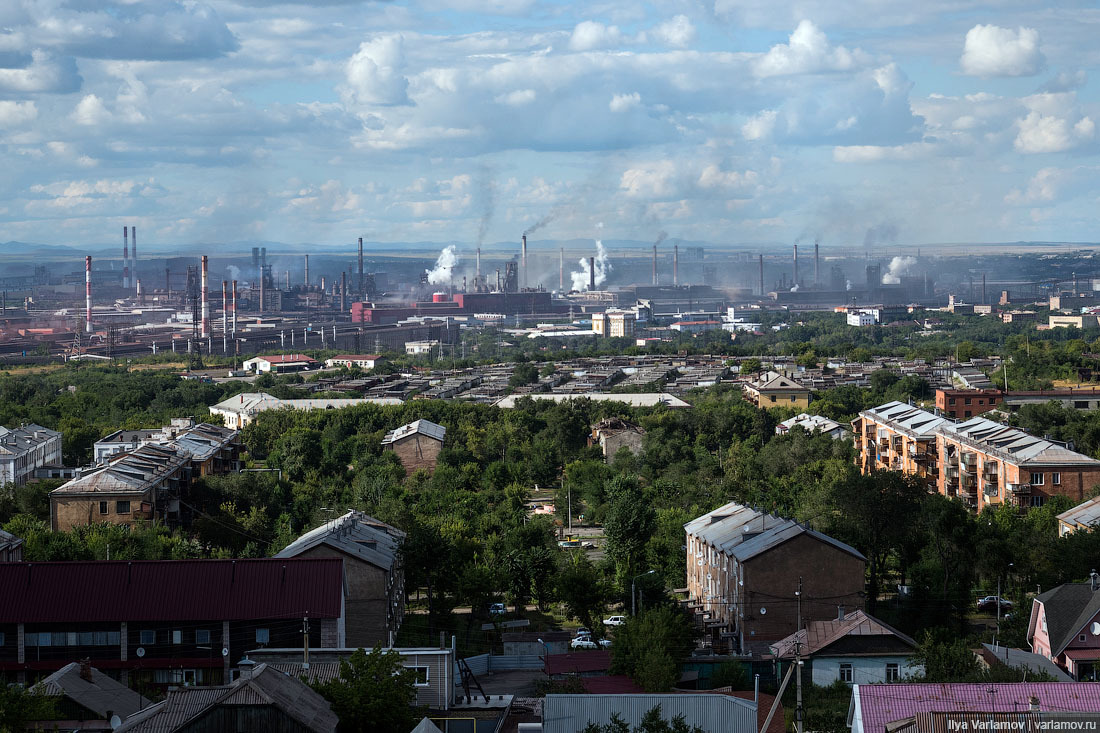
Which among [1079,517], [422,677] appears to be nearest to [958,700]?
[422,677]

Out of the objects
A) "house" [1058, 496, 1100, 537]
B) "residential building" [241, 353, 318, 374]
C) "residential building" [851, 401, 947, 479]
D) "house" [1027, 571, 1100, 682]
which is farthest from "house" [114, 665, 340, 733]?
"residential building" [241, 353, 318, 374]

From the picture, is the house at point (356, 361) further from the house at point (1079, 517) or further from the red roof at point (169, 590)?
the red roof at point (169, 590)

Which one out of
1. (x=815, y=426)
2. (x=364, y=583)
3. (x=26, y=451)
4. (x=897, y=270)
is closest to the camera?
(x=364, y=583)

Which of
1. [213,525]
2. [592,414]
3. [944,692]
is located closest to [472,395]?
[592,414]

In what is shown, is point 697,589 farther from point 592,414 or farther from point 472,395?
point 472,395

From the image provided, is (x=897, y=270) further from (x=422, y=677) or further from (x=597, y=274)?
(x=422, y=677)

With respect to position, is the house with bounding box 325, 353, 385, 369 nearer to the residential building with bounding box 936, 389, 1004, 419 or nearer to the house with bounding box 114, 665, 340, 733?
the residential building with bounding box 936, 389, 1004, 419
